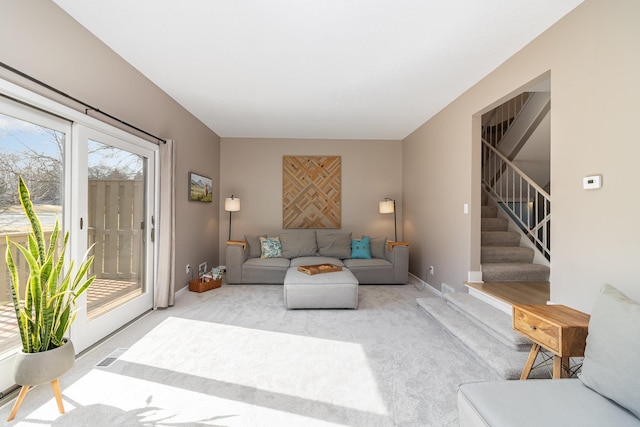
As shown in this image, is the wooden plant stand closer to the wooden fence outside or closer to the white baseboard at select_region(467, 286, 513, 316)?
the wooden fence outside

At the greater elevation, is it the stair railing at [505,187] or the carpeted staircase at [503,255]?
the stair railing at [505,187]

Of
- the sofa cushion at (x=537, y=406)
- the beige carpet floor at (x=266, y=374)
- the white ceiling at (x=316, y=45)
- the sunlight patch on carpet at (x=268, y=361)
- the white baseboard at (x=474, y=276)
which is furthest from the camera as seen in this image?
the white baseboard at (x=474, y=276)

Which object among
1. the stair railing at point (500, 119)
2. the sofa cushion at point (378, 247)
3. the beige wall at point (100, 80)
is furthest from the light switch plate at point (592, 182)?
the beige wall at point (100, 80)

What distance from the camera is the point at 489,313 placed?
2.64m

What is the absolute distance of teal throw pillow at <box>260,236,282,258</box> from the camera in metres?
4.89

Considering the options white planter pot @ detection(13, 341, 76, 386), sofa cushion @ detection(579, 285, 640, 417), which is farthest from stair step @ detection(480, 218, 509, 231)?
white planter pot @ detection(13, 341, 76, 386)

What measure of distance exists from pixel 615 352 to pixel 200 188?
4.76 meters

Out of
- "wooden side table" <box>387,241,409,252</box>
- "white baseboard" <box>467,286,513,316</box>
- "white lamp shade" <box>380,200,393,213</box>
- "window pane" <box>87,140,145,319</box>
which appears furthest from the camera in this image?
"white lamp shade" <box>380,200,393,213</box>

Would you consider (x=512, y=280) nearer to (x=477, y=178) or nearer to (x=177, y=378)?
(x=477, y=178)

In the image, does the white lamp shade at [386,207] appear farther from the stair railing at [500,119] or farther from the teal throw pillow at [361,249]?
the stair railing at [500,119]

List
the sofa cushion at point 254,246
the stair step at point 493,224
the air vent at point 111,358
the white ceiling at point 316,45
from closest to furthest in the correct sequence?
the white ceiling at point 316,45, the air vent at point 111,358, the stair step at point 493,224, the sofa cushion at point 254,246

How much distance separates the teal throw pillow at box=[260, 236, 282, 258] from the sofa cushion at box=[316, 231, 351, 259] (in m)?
0.75

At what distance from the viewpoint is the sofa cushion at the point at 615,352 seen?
1.13m

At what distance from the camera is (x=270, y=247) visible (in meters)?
4.93
